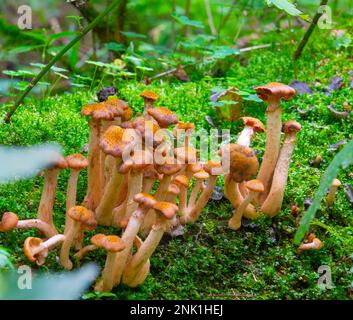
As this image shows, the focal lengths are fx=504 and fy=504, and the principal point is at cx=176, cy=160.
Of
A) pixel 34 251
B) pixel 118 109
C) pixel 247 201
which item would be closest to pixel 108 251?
pixel 34 251

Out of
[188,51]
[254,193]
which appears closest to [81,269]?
[254,193]

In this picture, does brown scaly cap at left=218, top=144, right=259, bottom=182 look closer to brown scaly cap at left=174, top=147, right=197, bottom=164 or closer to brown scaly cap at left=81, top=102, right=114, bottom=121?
brown scaly cap at left=174, top=147, right=197, bottom=164

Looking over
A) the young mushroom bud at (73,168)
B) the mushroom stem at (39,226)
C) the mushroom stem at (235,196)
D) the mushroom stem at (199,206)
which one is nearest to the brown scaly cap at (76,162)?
the young mushroom bud at (73,168)

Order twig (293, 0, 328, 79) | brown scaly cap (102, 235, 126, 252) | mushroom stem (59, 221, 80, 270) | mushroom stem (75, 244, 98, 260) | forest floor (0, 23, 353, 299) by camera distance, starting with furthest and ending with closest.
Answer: twig (293, 0, 328, 79), forest floor (0, 23, 353, 299), mushroom stem (75, 244, 98, 260), mushroom stem (59, 221, 80, 270), brown scaly cap (102, 235, 126, 252)

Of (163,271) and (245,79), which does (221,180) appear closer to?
(163,271)

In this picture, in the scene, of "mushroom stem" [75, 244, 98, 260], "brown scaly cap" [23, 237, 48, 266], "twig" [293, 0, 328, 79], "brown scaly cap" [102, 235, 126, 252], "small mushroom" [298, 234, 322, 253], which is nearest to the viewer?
"brown scaly cap" [102, 235, 126, 252]

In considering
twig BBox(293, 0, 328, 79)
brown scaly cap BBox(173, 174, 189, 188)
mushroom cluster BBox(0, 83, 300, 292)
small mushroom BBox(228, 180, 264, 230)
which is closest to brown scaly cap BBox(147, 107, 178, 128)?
mushroom cluster BBox(0, 83, 300, 292)

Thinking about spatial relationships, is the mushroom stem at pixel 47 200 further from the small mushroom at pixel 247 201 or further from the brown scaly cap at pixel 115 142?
the small mushroom at pixel 247 201
